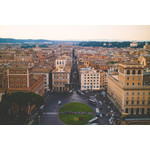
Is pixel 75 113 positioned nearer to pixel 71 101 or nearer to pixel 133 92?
pixel 71 101

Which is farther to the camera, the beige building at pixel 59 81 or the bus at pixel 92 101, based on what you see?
the beige building at pixel 59 81

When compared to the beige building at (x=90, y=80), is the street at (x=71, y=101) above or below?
below

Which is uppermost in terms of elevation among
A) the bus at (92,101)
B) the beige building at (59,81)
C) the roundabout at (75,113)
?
the beige building at (59,81)

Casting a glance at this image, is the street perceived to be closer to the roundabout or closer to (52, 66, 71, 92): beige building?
the roundabout

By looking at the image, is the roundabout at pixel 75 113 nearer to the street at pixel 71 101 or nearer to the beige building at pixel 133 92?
the street at pixel 71 101

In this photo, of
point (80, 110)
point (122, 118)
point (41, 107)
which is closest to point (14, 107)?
point (41, 107)

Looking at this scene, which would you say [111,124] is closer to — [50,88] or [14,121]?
[14,121]

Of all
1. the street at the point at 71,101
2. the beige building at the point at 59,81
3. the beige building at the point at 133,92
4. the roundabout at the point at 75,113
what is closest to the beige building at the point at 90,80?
the street at the point at 71,101
